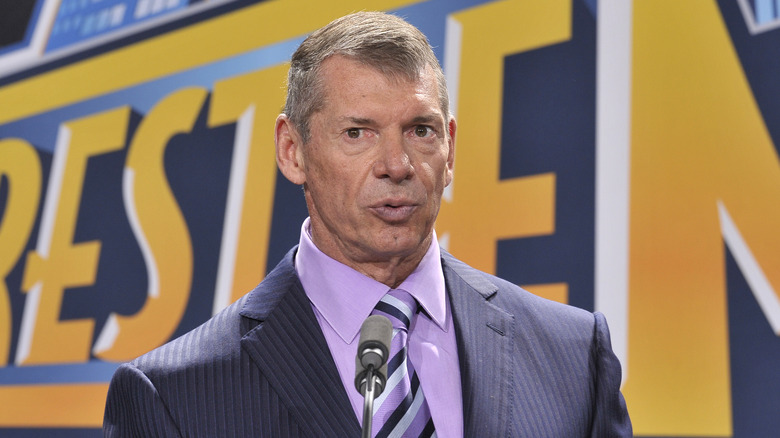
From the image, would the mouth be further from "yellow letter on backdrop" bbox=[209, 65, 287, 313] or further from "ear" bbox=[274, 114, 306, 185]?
"yellow letter on backdrop" bbox=[209, 65, 287, 313]

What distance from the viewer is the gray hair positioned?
141 cm

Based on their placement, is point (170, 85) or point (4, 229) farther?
point (4, 229)

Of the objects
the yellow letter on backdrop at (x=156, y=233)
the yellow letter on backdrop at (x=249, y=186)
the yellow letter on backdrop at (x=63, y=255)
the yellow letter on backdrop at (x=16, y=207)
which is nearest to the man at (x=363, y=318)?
the yellow letter on backdrop at (x=249, y=186)

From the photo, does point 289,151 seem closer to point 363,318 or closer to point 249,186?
point 363,318

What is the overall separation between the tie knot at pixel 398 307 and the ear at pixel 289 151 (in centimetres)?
27

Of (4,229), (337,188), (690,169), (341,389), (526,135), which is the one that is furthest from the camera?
(4,229)

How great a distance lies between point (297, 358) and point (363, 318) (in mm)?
127

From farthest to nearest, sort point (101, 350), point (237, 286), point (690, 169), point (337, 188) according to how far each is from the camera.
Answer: point (101, 350)
point (237, 286)
point (690, 169)
point (337, 188)

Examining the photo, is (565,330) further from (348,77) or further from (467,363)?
(348,77)

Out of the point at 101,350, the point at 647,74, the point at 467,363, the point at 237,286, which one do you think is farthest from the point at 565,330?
the point at 101,350

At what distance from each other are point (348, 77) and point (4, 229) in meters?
2.92

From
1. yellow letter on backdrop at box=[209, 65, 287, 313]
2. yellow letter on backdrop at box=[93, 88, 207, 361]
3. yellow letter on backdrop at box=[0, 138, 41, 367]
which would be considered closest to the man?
yellow letter on backdrop at box=[209, 65, 287, 313]

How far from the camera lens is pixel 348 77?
4.62ft

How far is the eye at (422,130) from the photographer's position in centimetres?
141
